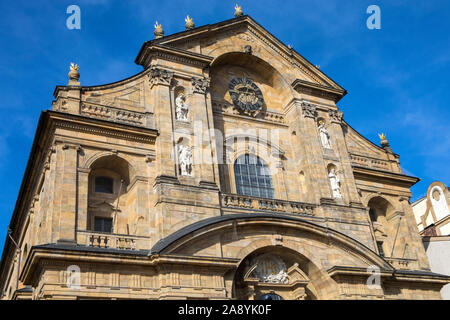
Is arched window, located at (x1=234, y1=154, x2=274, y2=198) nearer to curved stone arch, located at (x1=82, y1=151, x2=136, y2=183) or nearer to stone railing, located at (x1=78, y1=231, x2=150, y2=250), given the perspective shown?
curved stone arch, located at (x1=82, y1=151, x2=136, y2=183)

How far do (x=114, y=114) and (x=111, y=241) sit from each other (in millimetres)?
5789

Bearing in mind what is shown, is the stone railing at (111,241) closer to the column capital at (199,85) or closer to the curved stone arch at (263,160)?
the curved stone arch at (263,160)

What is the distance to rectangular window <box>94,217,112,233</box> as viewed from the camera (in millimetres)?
20781

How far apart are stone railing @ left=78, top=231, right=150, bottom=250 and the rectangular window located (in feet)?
6.02

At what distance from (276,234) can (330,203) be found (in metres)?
3.68

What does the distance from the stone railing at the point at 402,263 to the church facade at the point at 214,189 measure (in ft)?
0.53

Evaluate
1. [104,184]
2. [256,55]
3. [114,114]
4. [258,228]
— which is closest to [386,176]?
[256,55]

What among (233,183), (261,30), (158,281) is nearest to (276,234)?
(233,183)

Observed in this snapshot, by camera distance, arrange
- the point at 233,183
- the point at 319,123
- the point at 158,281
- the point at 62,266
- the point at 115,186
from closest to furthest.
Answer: the point at 62,266
the point at 158,281
the point at 115,186
the point at 233,183
the point at 319,123

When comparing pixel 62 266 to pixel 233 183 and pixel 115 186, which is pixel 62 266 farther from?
pixel 233 183

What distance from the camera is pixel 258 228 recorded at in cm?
2120

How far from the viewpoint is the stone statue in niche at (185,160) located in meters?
21.7

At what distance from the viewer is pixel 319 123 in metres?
27.0

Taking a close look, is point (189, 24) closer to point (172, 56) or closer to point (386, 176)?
point (172, 56)
